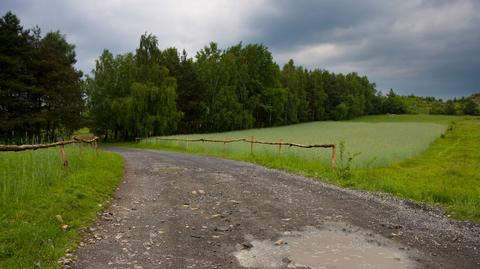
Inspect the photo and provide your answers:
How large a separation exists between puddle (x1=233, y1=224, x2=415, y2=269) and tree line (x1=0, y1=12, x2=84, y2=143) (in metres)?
32.6

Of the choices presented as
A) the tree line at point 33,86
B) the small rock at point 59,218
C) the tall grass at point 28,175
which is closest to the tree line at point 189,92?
the tree line at point 33,86

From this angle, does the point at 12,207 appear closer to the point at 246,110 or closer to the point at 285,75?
the point at 246,110

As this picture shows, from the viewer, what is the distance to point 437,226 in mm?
8547

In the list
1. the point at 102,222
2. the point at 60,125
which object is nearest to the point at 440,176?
the point at 102,222

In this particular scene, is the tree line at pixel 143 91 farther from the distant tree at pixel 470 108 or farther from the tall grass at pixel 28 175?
the distant tree at pixel 470 108

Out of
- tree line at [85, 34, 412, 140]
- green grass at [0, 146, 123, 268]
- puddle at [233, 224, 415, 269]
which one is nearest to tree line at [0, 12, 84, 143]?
tree line at [85, 34, 412, 140]

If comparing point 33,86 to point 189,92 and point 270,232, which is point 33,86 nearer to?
point 189,92

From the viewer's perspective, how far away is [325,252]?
21.6ft

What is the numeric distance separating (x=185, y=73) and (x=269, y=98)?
21811 millimetres

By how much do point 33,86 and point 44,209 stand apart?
3500 centimetres

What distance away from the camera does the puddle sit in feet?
19.7

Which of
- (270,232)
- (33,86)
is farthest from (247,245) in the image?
(33,86)

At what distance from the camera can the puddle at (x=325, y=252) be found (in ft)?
19.7

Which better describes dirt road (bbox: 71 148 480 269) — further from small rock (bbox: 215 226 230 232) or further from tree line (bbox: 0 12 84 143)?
tree line (bbox: 0 12 84 143)
